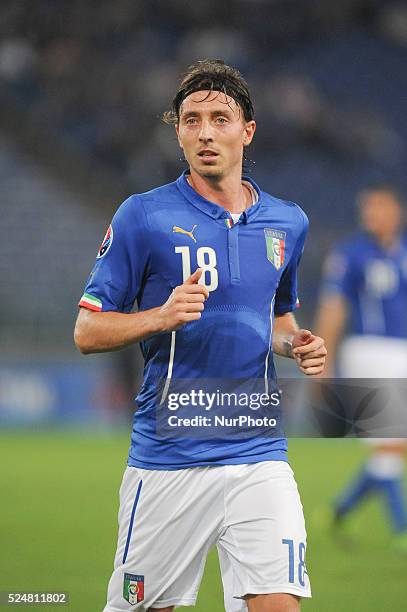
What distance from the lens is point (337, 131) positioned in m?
17.6

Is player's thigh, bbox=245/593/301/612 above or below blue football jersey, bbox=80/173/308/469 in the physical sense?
below

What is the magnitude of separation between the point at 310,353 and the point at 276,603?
683mm

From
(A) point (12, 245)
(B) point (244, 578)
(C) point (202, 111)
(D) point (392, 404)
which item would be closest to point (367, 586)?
(D) point (392, 404)

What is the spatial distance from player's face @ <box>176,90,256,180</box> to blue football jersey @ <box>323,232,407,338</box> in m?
3.74

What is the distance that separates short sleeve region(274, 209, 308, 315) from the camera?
3.31 m

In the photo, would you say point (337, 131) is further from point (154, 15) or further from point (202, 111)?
point (202, 111)

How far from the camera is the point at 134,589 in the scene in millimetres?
3037

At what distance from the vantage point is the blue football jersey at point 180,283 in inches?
120

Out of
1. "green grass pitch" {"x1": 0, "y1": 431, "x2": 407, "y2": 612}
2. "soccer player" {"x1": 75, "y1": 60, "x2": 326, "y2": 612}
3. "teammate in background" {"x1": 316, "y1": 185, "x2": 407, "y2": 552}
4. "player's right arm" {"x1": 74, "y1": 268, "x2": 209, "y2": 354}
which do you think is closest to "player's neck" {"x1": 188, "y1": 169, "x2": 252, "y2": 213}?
"soccer player" {"x1": 75, "y1": 60, "x2": 326, "y2": 612}

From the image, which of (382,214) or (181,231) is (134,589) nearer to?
(181,231)

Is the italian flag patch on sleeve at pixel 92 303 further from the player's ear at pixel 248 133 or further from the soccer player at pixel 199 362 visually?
the player's ear at pixel 248 133

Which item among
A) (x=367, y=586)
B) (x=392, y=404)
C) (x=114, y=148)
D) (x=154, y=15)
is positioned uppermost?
(x=154, y=15)

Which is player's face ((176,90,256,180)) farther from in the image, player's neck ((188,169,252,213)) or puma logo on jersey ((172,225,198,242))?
puma logo on jersey ((172,225,198,242))

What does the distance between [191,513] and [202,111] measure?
1133mm
